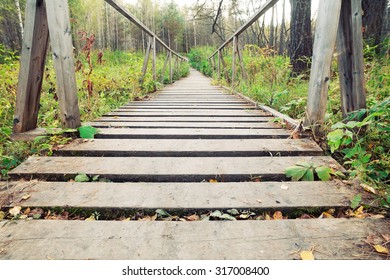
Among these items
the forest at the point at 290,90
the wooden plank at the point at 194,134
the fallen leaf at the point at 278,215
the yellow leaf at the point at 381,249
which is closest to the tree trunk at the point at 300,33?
the forest at the point at 290,90

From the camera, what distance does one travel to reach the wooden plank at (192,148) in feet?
5.24

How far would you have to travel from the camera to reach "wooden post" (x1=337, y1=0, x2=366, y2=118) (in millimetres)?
1528

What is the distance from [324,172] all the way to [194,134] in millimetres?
1027

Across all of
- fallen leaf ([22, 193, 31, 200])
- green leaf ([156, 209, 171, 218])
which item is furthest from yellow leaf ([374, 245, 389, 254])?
fallen leaf ([22, 193, 31, 200])

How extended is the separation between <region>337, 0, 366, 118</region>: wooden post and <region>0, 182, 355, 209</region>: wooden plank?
0.76 meters

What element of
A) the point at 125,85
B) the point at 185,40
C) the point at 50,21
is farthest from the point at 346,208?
the point at 185,40

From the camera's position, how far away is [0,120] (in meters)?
2.22

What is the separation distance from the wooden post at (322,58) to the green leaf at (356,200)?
2.47 feet

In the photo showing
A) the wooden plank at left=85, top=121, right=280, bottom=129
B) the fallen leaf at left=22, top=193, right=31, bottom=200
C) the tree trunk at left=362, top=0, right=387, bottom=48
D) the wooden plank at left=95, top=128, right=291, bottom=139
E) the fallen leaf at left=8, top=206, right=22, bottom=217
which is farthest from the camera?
the tree trunk at left=362, top=0, right=387, bottom=48

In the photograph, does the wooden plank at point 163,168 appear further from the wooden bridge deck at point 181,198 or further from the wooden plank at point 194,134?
the wooden plank at point 194,134

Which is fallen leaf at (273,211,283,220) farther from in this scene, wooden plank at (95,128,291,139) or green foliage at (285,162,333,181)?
wooden plank at (95,128,291,139)

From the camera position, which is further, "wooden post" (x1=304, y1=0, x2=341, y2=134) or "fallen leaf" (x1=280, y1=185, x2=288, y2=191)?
"wooden post" (x1=304, y1=0, x2=341, y2=134)

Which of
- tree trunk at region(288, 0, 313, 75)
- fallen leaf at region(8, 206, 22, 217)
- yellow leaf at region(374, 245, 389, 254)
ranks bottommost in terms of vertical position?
yellow leaf at region(374, 245, 389, 254)
